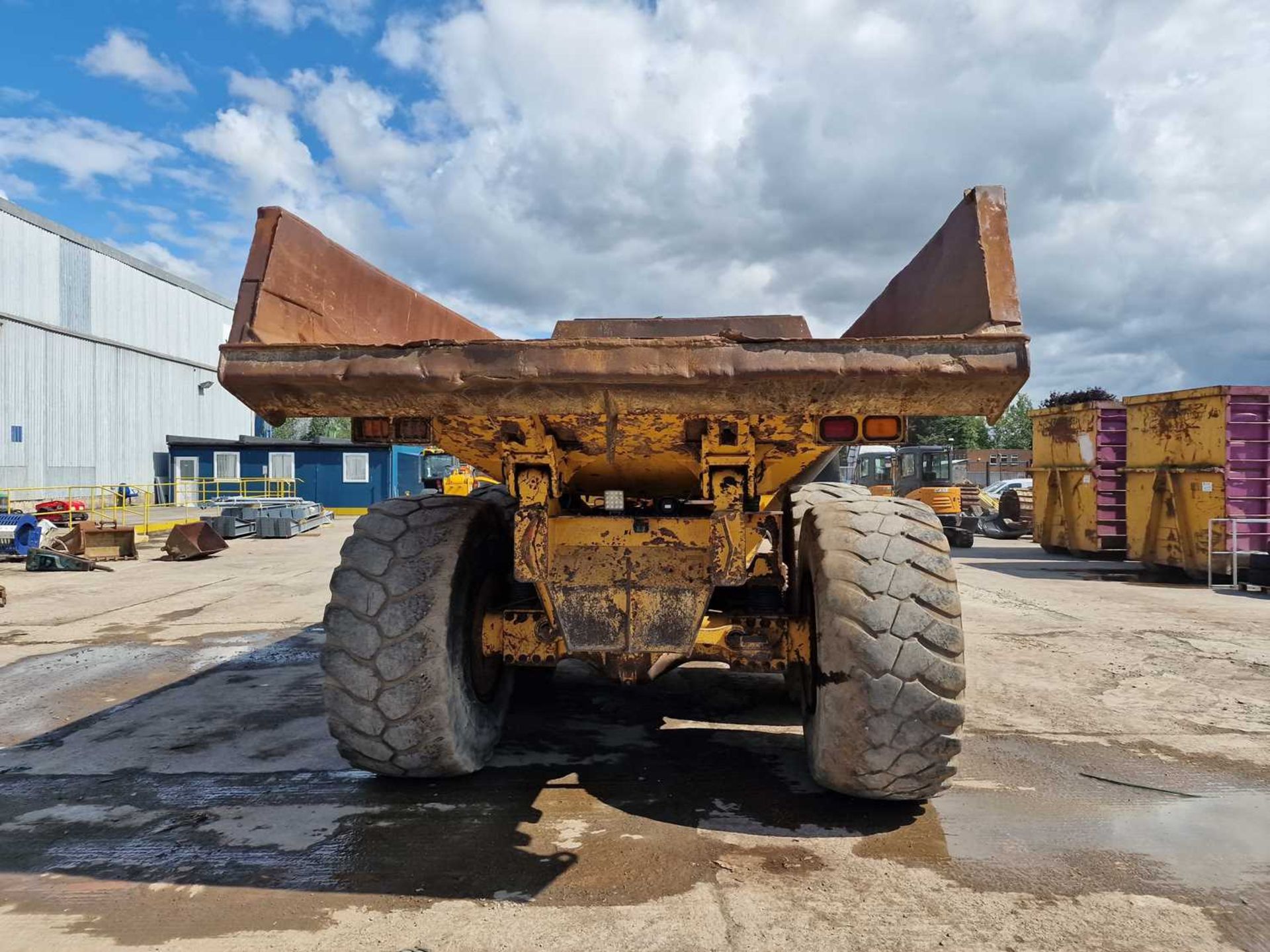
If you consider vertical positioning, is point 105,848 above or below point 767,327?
→ below

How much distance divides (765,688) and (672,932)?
303cm

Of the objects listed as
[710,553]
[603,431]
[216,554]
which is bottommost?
[216,554]

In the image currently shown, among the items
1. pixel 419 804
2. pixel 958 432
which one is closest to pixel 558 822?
pixel 419 804

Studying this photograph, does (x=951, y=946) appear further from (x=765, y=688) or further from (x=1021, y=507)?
(x=1021, y=507)

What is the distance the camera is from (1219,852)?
3000 millimetres

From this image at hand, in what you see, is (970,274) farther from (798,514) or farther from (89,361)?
(89,361)

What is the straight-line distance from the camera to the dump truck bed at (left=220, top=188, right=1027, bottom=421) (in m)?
2.56

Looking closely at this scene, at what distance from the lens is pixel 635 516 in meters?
3.50

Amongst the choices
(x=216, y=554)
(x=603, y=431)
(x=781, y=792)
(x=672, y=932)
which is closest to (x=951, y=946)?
(x=672, y=932)

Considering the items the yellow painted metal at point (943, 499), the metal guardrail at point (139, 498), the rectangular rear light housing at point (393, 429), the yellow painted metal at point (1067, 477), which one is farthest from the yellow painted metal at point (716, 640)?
the metal guardrail at point (139, 498)

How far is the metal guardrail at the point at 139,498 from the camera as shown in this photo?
17875 mm

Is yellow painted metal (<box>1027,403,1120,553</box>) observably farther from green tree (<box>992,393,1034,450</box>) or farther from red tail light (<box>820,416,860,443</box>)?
green tree (<box>992,393,1034,450</box>)

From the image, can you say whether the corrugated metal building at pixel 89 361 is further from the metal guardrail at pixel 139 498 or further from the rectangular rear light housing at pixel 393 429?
the rectangular rear light housing at pixel 393 429

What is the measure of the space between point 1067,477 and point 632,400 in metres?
13.9
